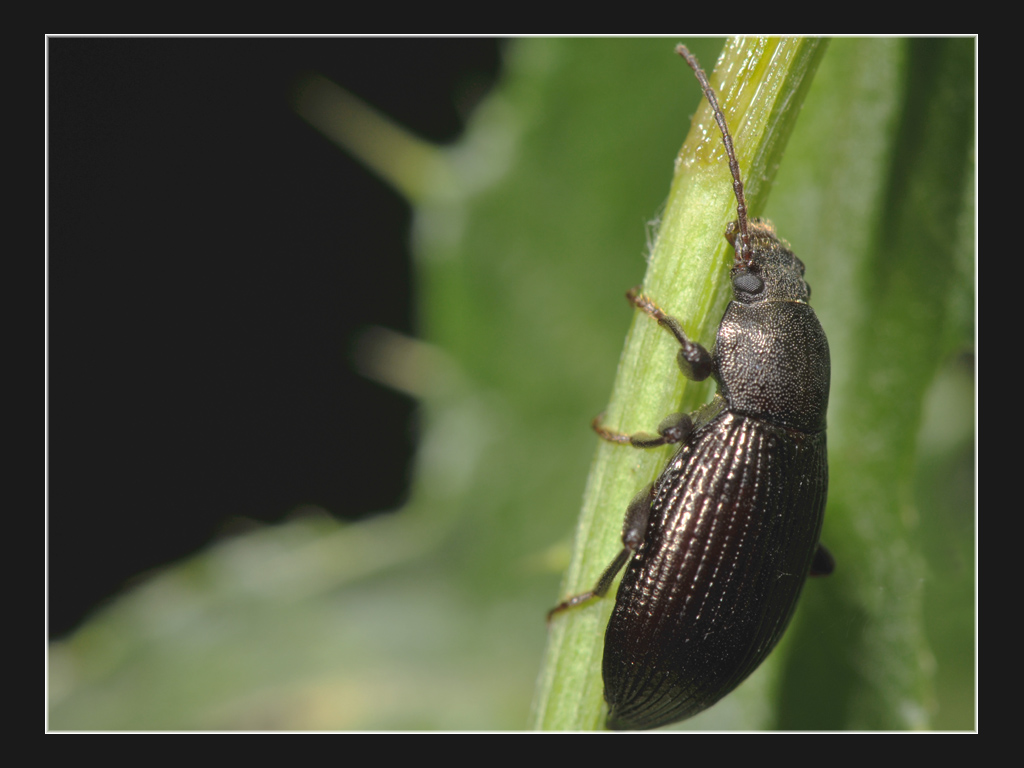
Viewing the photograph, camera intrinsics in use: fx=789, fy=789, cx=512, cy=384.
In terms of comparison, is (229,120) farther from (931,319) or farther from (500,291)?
(931,319)

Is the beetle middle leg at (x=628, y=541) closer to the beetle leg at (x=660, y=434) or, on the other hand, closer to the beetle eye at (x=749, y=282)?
the beetle leg at (x=660, y=434)

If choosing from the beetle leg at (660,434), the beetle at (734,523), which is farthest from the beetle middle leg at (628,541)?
the beetle leg at (660,434)

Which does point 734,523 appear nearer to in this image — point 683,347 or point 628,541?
point 628,541

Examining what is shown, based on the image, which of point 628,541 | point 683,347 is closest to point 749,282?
point 683,347

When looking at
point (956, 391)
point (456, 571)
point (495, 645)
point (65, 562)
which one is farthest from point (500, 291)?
point (65, 562)

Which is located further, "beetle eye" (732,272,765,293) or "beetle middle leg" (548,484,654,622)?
"beetle eye" (732,272,765,293)

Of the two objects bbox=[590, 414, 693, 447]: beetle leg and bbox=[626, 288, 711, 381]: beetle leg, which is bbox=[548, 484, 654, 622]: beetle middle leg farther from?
bbox=[626, 288, 711, 381]: beetle leg

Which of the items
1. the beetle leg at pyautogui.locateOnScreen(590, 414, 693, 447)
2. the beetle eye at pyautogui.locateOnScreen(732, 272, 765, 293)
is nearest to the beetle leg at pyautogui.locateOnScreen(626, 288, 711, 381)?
the beetle leg at pyautogui.locateOnScreen(590, 414, 693, 447)
